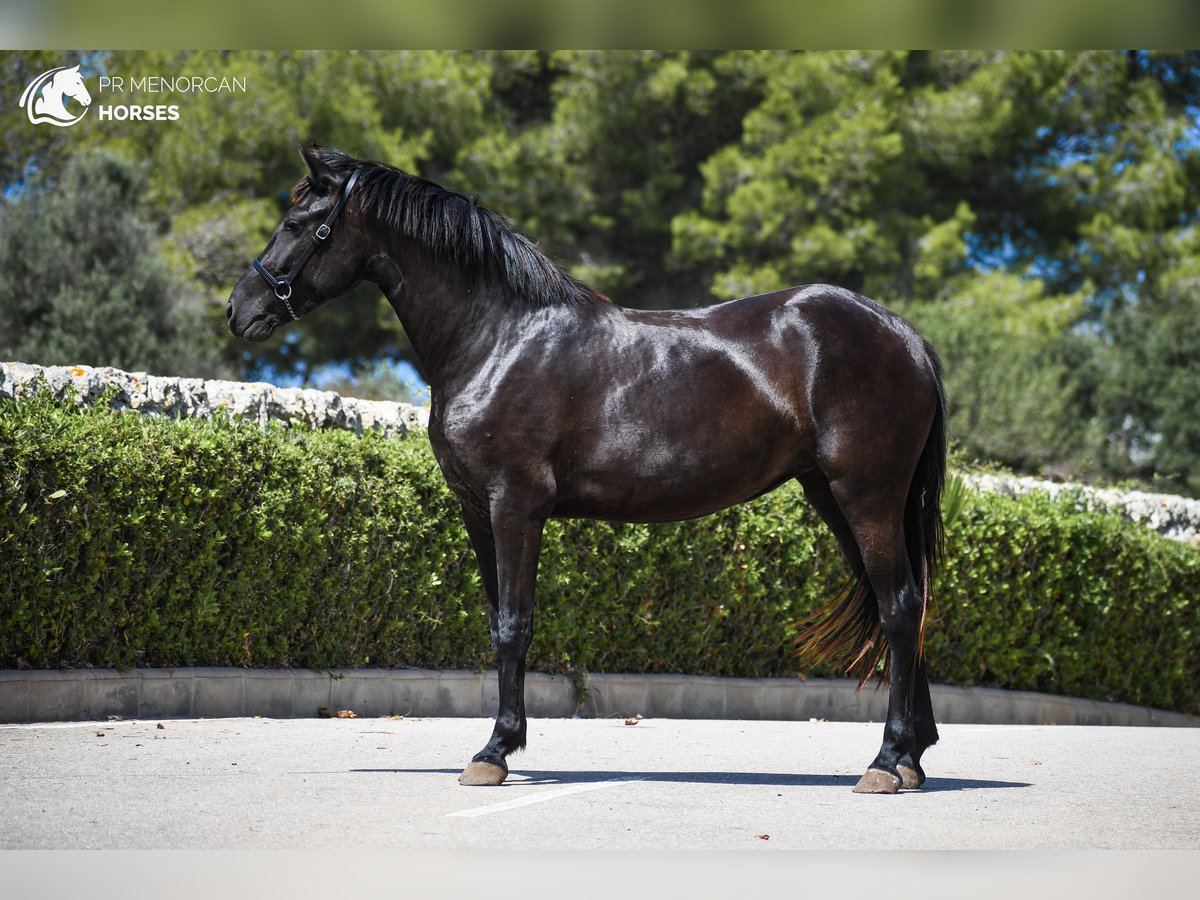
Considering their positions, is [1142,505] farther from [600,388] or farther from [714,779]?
[600,388]

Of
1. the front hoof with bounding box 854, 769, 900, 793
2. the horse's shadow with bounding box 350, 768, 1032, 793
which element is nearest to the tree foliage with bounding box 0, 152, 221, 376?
the horse's shadow with bounding box 350, 768, 1032, 793

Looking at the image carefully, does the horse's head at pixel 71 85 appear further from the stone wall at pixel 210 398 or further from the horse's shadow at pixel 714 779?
the horse's shadow at pixel 714 779

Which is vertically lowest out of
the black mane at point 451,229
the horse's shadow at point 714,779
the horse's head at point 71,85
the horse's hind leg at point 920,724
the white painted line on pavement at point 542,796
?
the horse's shadow at point 714,779

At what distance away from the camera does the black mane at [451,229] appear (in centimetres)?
605

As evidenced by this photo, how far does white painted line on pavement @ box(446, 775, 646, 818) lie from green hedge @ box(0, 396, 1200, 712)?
10.3ft

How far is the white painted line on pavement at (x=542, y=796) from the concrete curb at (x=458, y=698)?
303 centimetres

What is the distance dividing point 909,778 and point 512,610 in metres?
1.87

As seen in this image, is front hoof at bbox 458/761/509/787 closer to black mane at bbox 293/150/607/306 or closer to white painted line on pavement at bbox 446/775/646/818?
white painted line on pavement at bbox 446/775/646/818

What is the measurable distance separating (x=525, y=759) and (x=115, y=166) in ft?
60.4

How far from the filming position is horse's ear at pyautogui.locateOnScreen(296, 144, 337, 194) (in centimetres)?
596

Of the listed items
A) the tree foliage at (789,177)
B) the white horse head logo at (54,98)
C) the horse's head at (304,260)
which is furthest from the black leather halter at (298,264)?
the tree foliage at (789,177)

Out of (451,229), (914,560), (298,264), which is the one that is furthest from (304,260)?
(914,560)

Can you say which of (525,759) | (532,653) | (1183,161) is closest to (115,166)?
(532,653)

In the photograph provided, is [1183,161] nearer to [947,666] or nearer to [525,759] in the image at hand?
[947,666]
